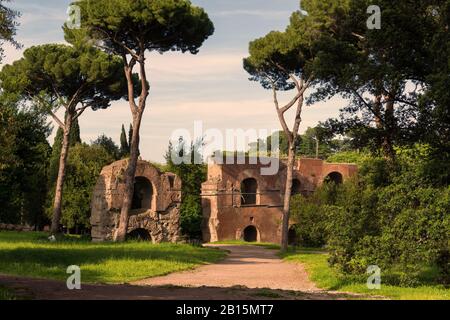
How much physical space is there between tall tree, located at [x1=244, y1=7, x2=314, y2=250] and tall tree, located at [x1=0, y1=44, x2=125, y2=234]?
7.14 m

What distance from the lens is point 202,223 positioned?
35.9m

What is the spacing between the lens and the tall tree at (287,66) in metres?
24.9

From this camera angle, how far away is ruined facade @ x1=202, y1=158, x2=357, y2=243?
116ft

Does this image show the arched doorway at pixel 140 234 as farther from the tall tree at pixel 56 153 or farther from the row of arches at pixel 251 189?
the row of arches at pixel 251 189

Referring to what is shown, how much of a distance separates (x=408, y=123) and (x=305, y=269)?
535 centimetres

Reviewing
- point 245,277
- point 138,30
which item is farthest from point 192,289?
point 138,30

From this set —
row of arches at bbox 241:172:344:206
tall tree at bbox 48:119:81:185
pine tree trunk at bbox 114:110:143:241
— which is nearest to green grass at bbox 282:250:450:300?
pine tree trunk at bbox 114:110:143:241

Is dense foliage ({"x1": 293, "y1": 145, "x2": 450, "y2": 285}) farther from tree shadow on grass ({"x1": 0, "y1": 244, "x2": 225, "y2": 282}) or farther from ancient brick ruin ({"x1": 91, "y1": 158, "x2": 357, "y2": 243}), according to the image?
ancient brick ruin ({"x1": 91, "y1": 158, "x2": 357, "y2": 243})

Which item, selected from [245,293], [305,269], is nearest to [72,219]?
[305,269]

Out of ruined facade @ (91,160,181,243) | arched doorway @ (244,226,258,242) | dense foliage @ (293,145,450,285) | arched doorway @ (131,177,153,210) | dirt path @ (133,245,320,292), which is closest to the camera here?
dense foliage @ (293,145,450,285)

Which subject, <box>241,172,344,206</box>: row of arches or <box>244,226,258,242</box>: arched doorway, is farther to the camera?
<box>241,172,344,206</box>: row of arches

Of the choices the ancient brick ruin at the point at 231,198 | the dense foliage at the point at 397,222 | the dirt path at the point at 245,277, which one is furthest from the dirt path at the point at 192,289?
the ancient brick ruin at the point at 231,198

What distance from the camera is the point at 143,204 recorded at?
2808 centimetres
